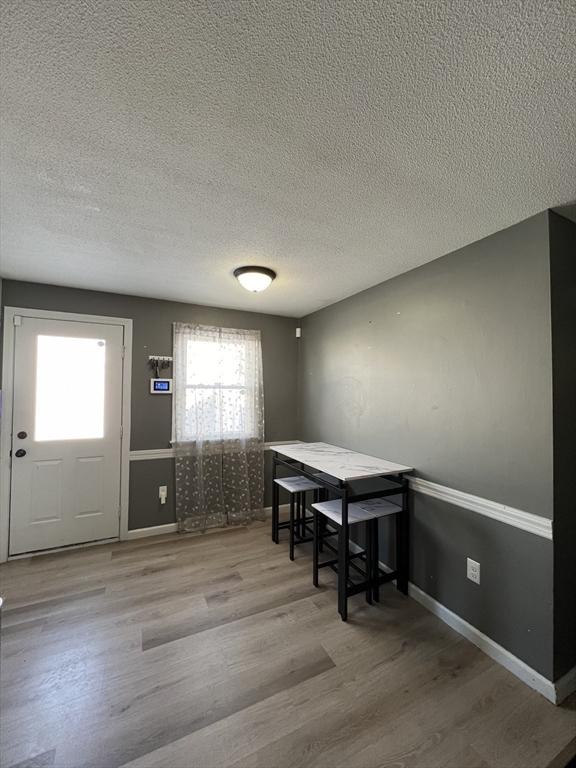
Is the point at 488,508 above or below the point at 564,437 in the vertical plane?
below

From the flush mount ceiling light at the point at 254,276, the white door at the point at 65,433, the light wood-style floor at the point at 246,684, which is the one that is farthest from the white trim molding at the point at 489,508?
the white door at the point at 65,433

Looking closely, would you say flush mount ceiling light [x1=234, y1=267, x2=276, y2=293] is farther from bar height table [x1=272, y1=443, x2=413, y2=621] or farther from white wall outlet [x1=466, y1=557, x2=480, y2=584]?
white wall outlet [x1=466, y1=557, x2=480, y2=584]

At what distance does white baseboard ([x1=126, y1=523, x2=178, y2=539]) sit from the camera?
310 centimetres

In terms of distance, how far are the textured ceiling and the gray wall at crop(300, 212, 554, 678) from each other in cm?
33

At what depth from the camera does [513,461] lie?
5.59 feet

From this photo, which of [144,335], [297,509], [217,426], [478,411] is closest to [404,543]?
[478,411]

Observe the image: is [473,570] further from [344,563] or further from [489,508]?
[344,563]

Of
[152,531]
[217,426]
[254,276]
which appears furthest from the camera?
[217,426]

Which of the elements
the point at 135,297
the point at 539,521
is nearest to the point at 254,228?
the point at 135,297

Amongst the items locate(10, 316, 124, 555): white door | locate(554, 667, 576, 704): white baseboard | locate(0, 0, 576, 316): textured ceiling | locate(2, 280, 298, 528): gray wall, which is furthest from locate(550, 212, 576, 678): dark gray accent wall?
locate(10, 316, 124, 555): white door

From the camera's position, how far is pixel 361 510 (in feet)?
7.30

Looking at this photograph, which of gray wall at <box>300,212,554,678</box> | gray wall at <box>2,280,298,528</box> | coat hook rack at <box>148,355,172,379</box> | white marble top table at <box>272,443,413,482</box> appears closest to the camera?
gray wall at <box>300,212,554,678</box>

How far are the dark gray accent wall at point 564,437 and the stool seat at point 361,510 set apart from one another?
0.93 metres

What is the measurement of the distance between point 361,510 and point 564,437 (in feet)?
4.16
